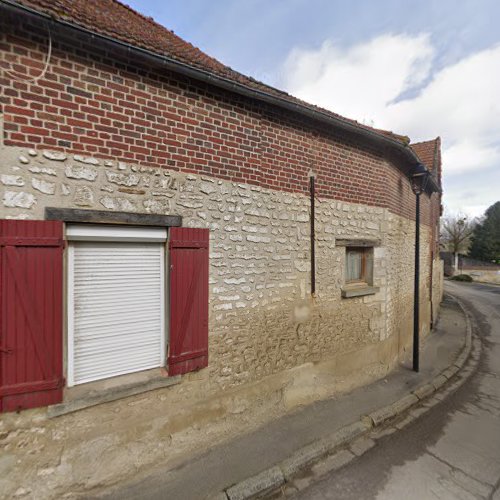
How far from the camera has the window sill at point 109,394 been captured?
2.77 m

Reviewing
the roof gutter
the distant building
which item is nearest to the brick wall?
the distant building

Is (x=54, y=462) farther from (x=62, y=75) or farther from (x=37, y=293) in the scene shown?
(x=62, y=75)

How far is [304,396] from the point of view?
464 cm

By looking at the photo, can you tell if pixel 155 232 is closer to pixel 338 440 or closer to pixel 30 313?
pixel 30 313

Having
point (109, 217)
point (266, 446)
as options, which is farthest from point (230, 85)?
point (266, 446)

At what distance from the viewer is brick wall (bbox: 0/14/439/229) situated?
2.62 m

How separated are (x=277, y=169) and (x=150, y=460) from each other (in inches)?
161

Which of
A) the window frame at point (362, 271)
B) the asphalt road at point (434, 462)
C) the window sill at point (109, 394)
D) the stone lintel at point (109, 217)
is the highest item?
the stone lintel at point (109, 217)

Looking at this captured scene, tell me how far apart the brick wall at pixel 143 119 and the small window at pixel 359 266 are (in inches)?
56.9

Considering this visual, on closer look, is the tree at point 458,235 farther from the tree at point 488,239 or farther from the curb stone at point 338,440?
the curb stone at point 338,440

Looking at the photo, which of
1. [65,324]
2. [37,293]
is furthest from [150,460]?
[37,293]

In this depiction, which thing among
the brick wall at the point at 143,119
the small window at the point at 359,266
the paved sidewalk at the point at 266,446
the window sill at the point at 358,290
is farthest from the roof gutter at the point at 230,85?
the paved sidewalk at the point at 266,446

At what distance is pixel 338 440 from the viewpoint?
12.7 feet

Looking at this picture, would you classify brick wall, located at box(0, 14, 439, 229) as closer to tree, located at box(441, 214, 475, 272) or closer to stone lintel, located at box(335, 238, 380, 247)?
stone lintel, located at box(335, 238, 380, 247)
